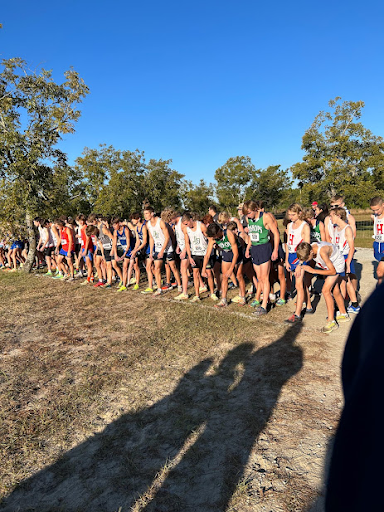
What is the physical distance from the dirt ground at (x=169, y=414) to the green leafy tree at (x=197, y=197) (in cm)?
2418

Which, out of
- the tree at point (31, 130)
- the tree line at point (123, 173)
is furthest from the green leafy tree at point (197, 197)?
the tree at point (31, 130)

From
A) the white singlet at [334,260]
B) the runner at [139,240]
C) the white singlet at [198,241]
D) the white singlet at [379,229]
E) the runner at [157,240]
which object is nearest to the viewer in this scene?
the white singlet at [334,260]

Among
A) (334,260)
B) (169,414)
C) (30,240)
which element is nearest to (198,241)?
(334,260)

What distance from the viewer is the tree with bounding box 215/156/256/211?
43000mm

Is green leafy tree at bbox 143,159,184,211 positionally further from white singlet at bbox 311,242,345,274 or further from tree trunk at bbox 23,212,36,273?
white singlet at bbox 311,242,345,274

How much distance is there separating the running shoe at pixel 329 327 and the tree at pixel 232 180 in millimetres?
37691

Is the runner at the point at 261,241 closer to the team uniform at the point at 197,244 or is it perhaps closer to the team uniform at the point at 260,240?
the team uniform at the point at 260,240

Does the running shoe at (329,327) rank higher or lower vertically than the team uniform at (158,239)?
lower

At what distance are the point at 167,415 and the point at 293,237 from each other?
13.6ft

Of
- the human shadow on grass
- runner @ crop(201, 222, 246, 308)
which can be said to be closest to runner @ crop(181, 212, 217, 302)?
runner @ crop(201, 222, 246, 308)

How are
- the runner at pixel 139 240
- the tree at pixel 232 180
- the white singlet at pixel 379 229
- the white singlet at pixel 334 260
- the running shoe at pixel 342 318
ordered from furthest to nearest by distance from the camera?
the tree at pixel 232 180
the runner at pixel 139 240
the white singlet at pixel 379 229
the running shoe at pixel 342 318
the white singlet at pixel 334 260

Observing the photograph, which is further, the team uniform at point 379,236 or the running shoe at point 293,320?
the team uniform at point 379,236

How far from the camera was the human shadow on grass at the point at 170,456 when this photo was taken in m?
2.46

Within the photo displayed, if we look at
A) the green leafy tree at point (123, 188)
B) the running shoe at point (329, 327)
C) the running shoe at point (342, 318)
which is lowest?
the running shoe at point (329, 327)
